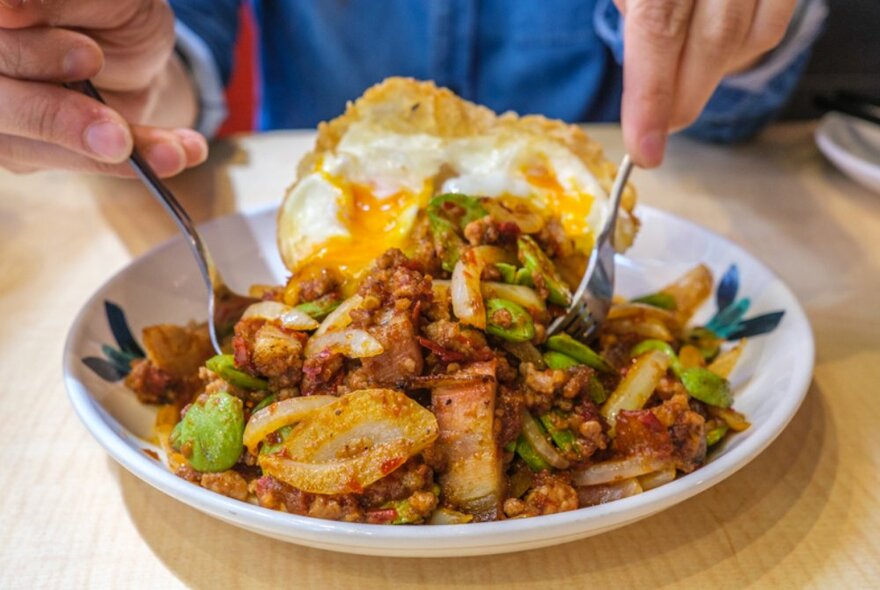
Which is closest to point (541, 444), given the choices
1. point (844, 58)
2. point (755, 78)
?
point (755, 78)

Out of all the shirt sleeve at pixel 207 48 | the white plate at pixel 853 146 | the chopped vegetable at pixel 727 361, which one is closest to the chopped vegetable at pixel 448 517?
the chopped vegetable at pixel 727 361

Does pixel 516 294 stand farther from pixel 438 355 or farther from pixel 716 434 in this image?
pixel 716 434

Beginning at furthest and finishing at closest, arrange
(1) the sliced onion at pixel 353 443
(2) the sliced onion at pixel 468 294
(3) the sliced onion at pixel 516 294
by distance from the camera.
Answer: (3) the sliced onion at pixel 516 294 → (2) the sliced onion at pixel 468 294 → (1) the sliced onion at pixel 353 443

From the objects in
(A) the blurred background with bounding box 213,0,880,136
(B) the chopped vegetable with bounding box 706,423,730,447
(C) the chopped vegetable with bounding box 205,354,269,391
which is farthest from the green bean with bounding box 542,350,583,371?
(A) the blurred background with bounding box 213,0,880,136

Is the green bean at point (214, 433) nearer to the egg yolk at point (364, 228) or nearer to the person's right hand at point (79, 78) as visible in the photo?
the egg yolk at point (364, 228)

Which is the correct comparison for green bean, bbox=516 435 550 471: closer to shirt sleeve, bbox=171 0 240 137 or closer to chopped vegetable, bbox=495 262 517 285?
chopped vegetable, bbox=495 262 517 285

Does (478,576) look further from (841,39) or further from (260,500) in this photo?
(841,39)
